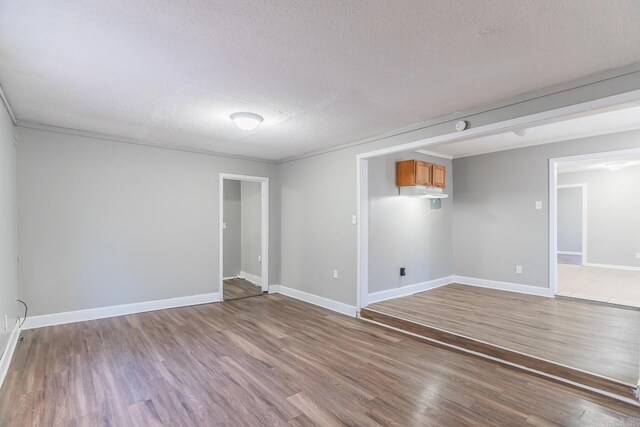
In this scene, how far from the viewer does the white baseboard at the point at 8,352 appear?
2.67 metres

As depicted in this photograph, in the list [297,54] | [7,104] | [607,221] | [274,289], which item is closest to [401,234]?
[274,289]

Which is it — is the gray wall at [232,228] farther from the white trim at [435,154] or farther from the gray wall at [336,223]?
the white trim at [435,154]

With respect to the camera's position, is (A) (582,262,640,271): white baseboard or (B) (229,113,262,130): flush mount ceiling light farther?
(A) (582,262,640,271): white baseboard

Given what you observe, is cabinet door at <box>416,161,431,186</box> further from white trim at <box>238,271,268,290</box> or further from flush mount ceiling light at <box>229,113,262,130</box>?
white trim at <box>238,271,268,290</box>

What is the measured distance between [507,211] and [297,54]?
492cm

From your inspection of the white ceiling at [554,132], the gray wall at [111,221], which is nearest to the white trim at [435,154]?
the white ceiling at [554,132]

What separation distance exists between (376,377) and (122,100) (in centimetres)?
347

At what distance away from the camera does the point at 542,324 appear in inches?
144

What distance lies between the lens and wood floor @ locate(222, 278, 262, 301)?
5.61m

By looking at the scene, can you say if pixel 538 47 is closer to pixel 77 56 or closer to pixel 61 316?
pixel 77 56

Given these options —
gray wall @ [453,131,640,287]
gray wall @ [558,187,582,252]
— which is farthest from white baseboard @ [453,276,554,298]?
gray wall @ [558,187,582,252]

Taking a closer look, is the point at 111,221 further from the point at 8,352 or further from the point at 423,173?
the point at 423,173

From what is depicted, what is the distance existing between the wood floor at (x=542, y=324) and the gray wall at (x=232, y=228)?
3.67 m

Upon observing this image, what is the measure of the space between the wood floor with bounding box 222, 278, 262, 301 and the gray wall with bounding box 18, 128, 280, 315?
20.2 inches
